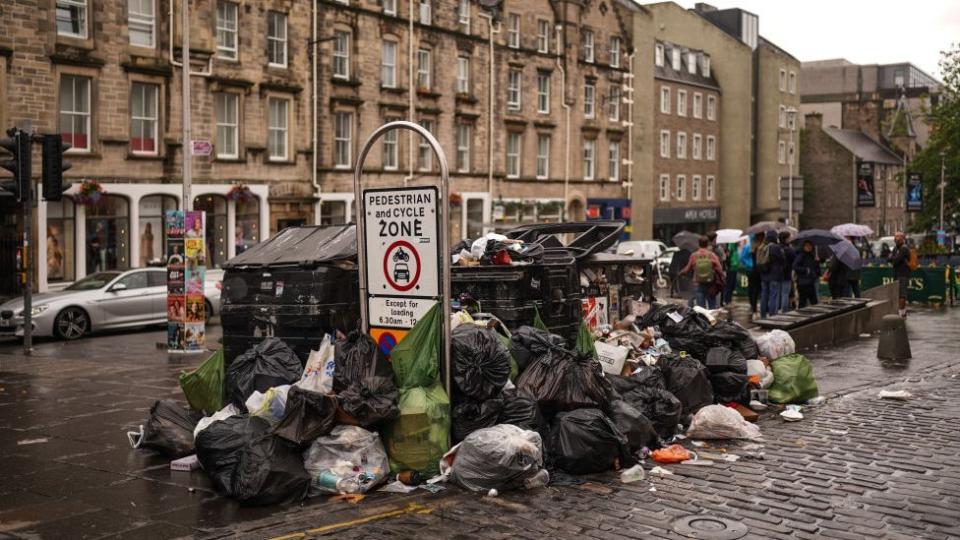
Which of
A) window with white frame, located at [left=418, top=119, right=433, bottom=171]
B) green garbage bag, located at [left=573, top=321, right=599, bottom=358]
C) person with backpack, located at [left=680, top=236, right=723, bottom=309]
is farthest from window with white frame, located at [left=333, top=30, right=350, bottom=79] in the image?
green garbage bag, located at [left=573, top=321, right=599, bottom=358]

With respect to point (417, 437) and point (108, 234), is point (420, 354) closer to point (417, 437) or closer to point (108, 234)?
point (417, 437)

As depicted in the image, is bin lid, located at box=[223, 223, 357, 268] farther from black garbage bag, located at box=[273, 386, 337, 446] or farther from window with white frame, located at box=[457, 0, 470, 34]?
window with white frame, located at box=[457, 0, 470, 34]

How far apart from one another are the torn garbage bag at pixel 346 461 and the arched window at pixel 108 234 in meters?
23.4

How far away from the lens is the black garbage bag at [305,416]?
819 cm

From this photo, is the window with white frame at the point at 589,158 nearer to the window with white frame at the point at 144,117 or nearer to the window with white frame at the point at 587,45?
the window with white frame at the point at 587,45

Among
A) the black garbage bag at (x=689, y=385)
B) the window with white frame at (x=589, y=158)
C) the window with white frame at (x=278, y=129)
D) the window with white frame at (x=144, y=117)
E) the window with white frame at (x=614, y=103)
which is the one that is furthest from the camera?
the window with white frame at (x=614, y=103)

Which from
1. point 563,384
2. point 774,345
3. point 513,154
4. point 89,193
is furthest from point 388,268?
point 513,154

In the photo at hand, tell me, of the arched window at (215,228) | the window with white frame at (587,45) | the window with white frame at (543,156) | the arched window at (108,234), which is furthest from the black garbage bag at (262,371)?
the window with white frame at (587,45)

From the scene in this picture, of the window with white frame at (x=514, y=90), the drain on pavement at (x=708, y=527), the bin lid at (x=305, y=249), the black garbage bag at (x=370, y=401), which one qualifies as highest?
the window with white frame at (x=514, y=90)

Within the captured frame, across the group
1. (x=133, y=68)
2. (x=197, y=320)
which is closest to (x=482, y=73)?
(x=133, y=68)

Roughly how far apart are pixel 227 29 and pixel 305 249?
77.7 feet

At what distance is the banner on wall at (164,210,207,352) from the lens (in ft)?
59.0

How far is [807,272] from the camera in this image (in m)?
21.6

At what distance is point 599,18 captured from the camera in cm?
5253
